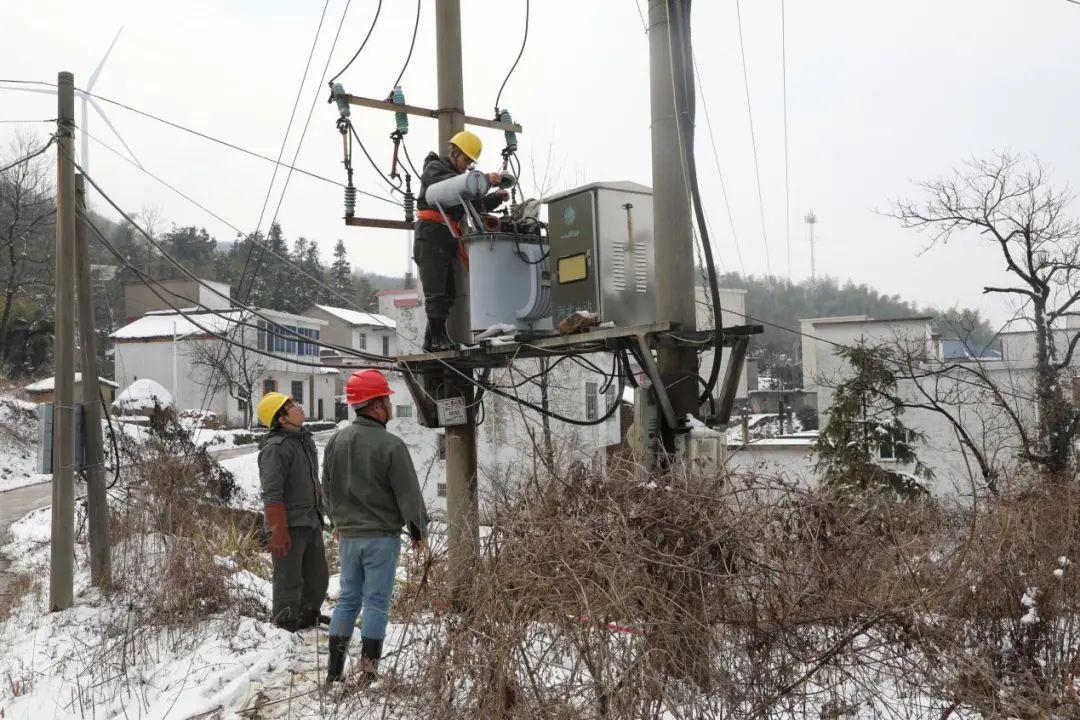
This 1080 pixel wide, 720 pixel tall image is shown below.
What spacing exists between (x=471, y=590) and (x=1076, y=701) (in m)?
2.95

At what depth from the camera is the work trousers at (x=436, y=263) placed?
7.45 m

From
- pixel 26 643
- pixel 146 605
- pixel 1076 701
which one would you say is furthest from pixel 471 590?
pixel 26 643

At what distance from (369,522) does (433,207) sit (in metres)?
2.88

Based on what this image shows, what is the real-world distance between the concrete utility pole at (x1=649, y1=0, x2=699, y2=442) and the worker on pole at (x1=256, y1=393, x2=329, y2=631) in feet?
9.75

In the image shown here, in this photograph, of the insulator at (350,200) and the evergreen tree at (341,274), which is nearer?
the insulator at (350,200)

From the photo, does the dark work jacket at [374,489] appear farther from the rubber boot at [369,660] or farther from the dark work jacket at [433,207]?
the dark work jacket at [433,207]

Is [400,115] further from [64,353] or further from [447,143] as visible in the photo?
[64,353]

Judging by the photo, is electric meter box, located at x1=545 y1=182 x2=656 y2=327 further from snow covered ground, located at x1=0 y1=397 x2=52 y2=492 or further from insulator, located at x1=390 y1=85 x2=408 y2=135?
snow covered ground, located at x1=0 y1=397 x2=52 y2=492

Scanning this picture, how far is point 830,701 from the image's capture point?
430 centimetres

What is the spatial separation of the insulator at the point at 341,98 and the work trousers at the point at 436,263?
5.45 ft

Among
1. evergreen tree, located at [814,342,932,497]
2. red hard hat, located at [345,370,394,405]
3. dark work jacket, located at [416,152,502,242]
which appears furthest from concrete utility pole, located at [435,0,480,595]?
evergreen tree, located at [814,342,932,497]

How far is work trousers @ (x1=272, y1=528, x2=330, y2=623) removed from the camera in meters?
7.09

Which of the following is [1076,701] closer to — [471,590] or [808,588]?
[808,588]

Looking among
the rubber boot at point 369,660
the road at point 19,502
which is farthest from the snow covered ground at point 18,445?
the rubber boot at point 369,660
